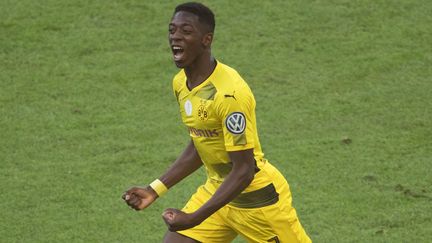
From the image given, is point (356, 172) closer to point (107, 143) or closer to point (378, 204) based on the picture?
point (378, 204)

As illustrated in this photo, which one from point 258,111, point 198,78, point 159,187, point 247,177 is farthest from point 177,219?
point 258,111

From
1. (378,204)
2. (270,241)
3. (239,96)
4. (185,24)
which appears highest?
(185,24)

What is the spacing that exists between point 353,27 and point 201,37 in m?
6.39

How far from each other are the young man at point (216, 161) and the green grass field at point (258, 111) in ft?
5.57

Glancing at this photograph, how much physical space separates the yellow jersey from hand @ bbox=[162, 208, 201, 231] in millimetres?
482

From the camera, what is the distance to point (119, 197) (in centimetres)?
931

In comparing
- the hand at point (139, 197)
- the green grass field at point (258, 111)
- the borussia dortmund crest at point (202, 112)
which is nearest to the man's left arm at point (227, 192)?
the borussia dortmund crest at point (202, 112)

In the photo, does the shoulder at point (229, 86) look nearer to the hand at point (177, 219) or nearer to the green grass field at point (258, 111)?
the hand at point (177, 219)

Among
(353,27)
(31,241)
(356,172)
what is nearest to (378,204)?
(356,172)

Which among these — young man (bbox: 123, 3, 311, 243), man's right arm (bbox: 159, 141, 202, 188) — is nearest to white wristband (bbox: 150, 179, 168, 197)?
young man (bbox: 123, 3, 311, 243)

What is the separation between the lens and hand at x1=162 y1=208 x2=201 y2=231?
619 centimetres

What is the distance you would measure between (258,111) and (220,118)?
4430 mm

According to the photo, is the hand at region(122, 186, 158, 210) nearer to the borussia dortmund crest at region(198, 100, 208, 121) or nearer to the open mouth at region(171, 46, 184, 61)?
the borussia dortmund crest at region(198, 100, 208, 121)

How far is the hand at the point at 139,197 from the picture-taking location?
6678 mm
